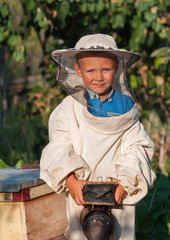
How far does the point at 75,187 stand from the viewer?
6.86 feet

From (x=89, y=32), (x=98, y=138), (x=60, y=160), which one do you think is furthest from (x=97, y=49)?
(x=89, y=32)

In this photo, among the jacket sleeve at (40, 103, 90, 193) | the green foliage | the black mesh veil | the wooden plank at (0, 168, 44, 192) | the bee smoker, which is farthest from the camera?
the green foliage

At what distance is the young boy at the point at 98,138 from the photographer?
2.13 meters

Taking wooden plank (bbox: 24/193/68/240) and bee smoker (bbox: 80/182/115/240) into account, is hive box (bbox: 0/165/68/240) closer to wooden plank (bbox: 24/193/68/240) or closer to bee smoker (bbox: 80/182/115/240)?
wooden plank (bbox: 24/193/68/240)

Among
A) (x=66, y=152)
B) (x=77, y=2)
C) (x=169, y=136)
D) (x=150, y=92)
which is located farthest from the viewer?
(x=150, y=92)

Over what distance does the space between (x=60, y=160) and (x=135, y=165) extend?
0.40m

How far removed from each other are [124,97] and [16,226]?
1.05 metres

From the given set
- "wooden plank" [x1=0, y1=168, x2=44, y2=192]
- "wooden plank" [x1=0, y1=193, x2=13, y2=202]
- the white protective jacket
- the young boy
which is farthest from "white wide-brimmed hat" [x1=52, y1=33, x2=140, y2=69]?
"wooden plank" [x1=0, y1=193, x2=13, y2=202]

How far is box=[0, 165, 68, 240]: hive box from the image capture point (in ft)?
8.13

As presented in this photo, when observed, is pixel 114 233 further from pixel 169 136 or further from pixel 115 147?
pixel 169 136

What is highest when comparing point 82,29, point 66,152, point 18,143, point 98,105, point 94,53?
point 82,29

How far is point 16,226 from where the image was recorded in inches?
99.0

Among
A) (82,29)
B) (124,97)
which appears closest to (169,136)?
(82,29)

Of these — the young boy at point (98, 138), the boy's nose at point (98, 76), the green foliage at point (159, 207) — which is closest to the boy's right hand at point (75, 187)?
the young boy at point (98, 138)
